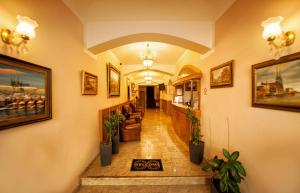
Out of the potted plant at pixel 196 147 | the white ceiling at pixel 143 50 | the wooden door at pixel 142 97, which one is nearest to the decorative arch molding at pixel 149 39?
the white ceiling at pixel 143 50

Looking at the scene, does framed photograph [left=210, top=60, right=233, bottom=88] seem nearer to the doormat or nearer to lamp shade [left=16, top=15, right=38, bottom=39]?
the doormat

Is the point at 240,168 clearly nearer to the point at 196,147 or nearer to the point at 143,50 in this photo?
the point at 196,147

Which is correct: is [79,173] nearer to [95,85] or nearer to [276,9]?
[95,85]

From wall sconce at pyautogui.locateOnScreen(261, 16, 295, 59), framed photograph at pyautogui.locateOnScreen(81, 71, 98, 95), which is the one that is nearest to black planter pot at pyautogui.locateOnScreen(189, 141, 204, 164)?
wall sconce at pyautogui.locateOnScreen(261, 16, 295, 59)

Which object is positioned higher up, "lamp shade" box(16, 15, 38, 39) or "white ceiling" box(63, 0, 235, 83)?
"white ceiling" box(63, 0, 235, 83)

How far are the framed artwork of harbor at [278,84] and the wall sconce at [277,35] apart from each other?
0.09 metres

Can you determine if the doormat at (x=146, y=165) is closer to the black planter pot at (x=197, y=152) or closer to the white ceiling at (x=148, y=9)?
the black planter pot at (x=197, y=152)

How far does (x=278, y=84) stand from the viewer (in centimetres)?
122

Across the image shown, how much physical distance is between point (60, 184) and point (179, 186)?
1.86 m

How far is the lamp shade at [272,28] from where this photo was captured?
115cm

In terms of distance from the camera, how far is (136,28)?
244 centimetres

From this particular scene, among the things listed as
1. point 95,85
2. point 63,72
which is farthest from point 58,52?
point 95,85

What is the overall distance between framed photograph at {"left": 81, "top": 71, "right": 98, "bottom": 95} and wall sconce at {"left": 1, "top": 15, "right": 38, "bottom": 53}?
1180mm

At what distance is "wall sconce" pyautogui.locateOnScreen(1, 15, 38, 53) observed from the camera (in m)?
1.08
